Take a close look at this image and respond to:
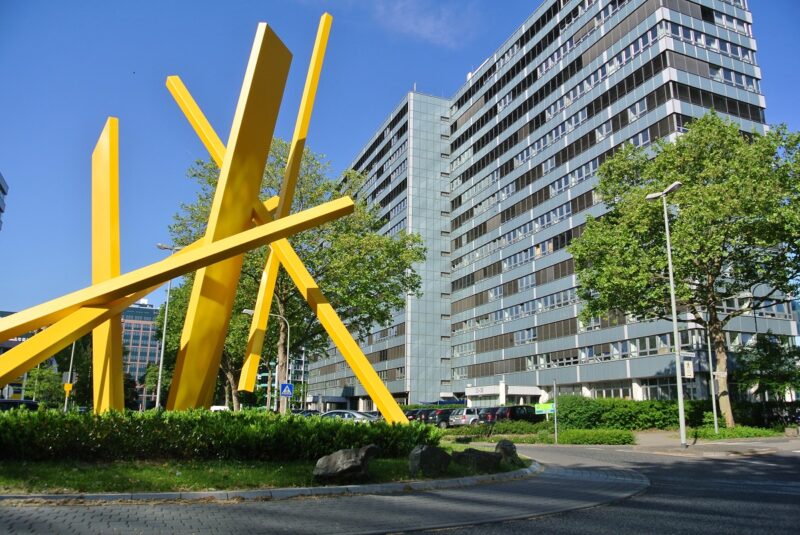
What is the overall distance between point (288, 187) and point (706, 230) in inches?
830

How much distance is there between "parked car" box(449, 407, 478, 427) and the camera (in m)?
38.1

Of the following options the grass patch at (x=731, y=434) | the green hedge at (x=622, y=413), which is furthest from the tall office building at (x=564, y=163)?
the grass patch at (x=731, y=434)

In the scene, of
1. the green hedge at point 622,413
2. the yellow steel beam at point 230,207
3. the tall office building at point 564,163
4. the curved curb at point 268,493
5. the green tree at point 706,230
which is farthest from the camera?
the tall office building at point 564,163

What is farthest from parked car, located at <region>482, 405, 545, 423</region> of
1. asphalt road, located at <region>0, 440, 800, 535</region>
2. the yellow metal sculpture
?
asphalt road, located at <region>0, 440, 800, 535</region>

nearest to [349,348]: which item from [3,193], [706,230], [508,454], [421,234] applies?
[508,454]

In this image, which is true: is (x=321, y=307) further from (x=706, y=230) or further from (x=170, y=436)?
(x=706, y=230)

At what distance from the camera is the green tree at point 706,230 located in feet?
90.1

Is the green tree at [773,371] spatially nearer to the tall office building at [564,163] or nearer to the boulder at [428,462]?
the tall office building at [564,163]

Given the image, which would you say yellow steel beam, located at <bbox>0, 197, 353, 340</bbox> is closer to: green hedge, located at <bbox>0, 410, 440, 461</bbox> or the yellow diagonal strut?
green hedge, located at <bbox>0, 410, 440, 461</bbox>

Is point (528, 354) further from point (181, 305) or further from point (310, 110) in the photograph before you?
point (310, 110)

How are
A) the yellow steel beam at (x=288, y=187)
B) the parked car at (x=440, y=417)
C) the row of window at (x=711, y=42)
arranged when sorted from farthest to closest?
the row of window at (x=711, y=42), the parked car at (x=440, y=417), the yellow steel beam at (x=288, y=187)

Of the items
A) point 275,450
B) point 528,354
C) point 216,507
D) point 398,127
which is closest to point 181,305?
point 528,354

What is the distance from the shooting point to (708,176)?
2941cm

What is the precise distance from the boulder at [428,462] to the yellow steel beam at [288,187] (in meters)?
5.58
